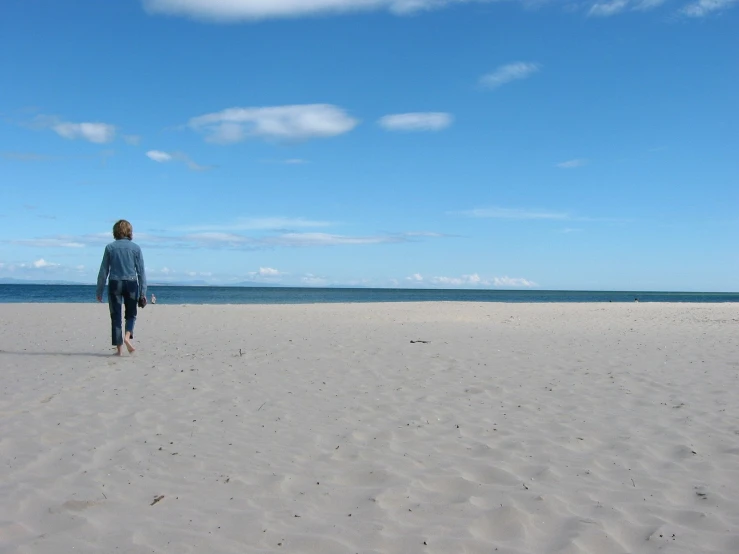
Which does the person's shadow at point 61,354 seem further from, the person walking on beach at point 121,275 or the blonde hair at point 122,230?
the blonde hair at point 122,230

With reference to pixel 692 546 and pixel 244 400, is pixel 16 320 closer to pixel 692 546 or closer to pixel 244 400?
pixel 244 400

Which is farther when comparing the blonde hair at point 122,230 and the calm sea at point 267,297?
the calm sea at point 267,297

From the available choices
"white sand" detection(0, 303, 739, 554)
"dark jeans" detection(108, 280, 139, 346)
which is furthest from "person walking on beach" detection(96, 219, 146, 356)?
"white sand" detection(0, 303, 739, 554)

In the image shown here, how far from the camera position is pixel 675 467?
435cm

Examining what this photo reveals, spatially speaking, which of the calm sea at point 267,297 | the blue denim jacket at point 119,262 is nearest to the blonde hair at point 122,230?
the blue denim jacket at point 119,262

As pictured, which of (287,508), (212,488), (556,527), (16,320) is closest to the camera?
(556,527)

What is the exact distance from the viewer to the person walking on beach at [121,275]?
30.4ft

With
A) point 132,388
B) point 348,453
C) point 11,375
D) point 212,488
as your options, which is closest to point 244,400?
point 132,388

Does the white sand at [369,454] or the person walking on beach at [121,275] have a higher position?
the person walking on beach at [121,275]

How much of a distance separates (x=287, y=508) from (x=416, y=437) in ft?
5.87

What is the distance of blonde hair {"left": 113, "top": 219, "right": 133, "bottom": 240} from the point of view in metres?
9.43

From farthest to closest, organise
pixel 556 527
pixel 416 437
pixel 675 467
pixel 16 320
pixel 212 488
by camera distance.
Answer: pixel 16 320
pixel 416 437
pixel 675 467
pixel 212 488
pixel 556 527

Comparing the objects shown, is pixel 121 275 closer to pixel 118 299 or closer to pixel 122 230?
pixel 118 299

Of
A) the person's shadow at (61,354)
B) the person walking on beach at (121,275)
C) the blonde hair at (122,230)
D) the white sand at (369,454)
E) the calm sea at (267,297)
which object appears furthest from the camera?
the calm sea at (267,297)
